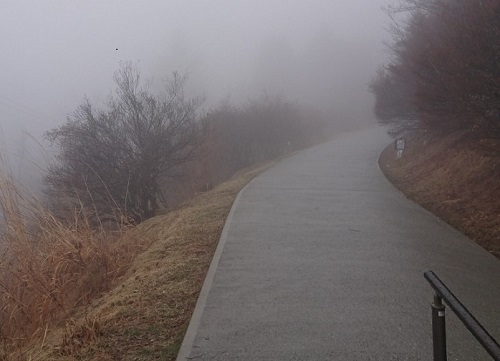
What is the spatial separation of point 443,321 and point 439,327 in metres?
0.05

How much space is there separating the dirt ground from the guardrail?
6.80 metres

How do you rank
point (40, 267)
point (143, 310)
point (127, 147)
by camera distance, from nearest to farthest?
1. point (143, 310)
2. point (40, 267)
3. point (127, 147)

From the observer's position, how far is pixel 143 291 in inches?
278

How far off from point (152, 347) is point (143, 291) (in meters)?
1.71

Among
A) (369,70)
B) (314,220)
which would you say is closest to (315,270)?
(314,220)

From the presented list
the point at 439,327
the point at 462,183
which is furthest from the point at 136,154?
the point at 439,327

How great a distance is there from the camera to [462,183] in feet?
48.4

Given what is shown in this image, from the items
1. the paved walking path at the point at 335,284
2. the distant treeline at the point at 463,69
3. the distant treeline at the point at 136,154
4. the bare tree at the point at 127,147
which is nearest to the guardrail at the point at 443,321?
the paved walking path at the point at 335,284

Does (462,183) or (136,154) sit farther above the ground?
(136,154)

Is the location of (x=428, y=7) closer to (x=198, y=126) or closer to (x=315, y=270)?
(x=198, y=126)

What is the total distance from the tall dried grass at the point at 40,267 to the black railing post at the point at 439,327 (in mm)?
3969

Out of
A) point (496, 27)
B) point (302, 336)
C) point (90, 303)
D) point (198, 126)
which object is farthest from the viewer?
point (198, 126)

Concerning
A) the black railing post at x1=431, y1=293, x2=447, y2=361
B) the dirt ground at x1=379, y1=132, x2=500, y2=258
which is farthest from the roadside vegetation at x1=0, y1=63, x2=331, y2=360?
the dirt ground at x1=379, y1=132, x2=500, y2=258

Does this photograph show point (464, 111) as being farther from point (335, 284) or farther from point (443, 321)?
point (443, 321)
